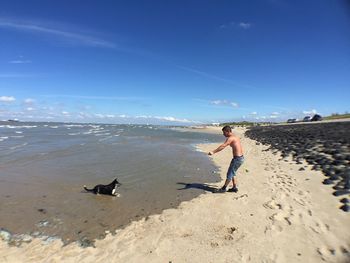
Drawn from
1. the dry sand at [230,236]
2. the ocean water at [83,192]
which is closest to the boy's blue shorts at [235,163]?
the dry sand at [230,236]

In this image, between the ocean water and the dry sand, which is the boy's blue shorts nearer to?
the dry sand

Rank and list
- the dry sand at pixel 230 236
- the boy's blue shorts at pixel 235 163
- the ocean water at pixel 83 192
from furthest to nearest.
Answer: the boy's blue shorts at pixel 235 163
the ocean water at pixel 83 192
the dry sand at pixel 230 236

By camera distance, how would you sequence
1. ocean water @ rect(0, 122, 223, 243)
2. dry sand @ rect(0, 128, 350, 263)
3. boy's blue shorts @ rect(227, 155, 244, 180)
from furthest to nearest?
boy's blue shorts @ rect(227, 155, 244, 180)
ocean water @ rect(0, 122, 223, 243)
dry sand @ rect(0, 128, 350, 263)

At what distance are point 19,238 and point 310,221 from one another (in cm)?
683

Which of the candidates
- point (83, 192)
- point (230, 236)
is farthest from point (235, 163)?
point (83, 192)

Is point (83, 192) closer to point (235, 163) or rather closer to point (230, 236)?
point (235, 163)

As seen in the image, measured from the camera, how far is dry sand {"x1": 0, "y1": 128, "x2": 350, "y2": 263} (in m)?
5.47

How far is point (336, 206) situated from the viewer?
7555 mm

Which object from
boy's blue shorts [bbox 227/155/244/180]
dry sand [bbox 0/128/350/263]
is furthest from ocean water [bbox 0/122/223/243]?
boy's blue shorts [bbox 227/155/244/180]

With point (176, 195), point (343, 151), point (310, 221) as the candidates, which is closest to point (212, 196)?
point (176, 195)

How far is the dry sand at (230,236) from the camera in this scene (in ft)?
18.0

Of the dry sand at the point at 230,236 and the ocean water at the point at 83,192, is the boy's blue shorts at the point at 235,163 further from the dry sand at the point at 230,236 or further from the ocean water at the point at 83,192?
the ocean water at the point at 83,192

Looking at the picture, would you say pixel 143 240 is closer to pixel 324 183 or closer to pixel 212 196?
pixel 212 196

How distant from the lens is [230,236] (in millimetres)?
6266
